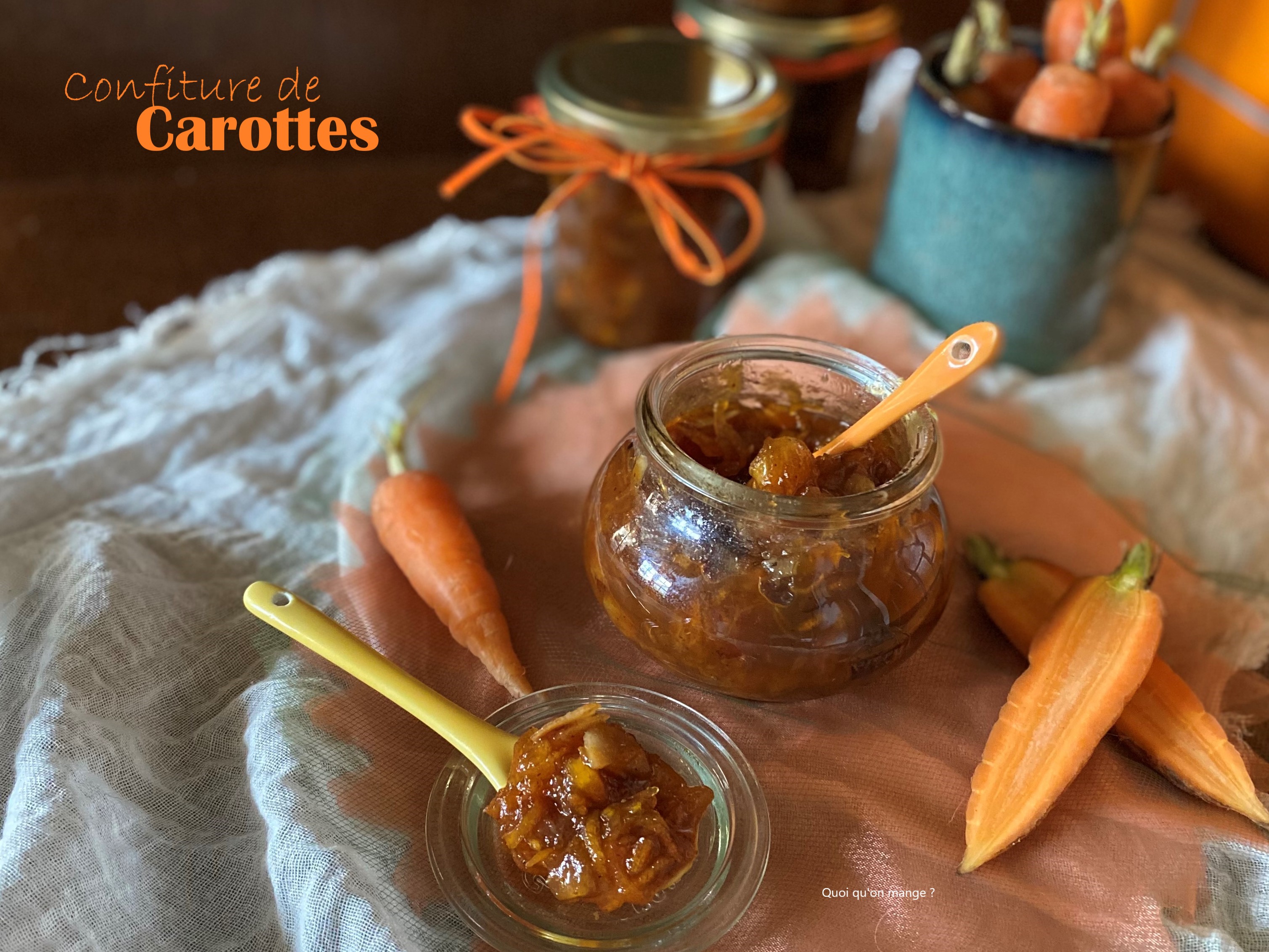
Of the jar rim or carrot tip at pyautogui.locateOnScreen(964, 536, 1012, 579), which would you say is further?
carrot tip at pyautogui.locateOnScreen(964, 536, 1012, 579)

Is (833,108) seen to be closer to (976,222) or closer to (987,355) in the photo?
(976,222)

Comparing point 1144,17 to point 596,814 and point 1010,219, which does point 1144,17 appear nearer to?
point 1010,219

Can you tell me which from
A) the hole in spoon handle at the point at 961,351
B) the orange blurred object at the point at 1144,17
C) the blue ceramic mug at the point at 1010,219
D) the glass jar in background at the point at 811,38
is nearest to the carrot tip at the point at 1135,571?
the hole in spoon handle at the point at 961,351

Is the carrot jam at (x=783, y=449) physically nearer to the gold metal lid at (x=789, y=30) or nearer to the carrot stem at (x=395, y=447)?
the carrot stem at (x=395, y=447)

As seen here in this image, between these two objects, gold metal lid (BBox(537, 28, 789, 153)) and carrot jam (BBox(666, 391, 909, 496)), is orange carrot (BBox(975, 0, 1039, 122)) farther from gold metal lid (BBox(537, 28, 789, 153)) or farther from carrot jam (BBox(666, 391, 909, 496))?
carrot jam (BBox(666, 391, 909, 496))

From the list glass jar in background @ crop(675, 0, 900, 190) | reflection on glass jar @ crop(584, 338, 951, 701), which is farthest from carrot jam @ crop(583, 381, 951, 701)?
glass jar in background @ crop(675, 0, 900, 190)

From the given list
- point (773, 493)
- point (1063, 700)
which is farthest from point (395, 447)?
point (1063, 700)

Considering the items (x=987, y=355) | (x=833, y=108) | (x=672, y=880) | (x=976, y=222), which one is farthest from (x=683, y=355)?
(x=833, y=108)
